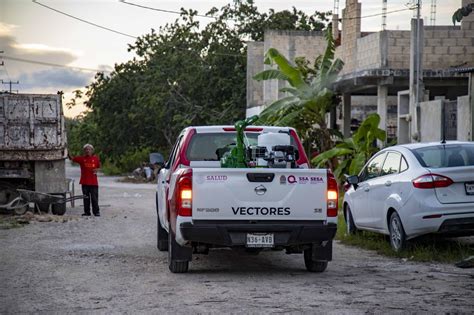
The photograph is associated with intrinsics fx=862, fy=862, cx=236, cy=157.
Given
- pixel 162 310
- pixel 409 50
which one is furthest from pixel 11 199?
pixel 162 310

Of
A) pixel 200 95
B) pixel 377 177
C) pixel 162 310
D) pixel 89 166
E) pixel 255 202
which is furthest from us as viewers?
pixel 200 95

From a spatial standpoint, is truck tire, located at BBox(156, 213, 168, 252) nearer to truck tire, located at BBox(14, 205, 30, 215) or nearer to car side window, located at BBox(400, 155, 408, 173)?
car side window, located at BBox(400, 155, 408, 173)

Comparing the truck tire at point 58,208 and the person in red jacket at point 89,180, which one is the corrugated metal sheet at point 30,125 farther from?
the truck tire at point 58,208

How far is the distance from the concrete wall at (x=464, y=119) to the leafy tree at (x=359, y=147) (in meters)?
2.08

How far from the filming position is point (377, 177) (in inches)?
546

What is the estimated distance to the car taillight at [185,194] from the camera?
10047 mm

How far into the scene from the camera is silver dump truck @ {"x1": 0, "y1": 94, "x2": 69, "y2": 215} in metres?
21.4

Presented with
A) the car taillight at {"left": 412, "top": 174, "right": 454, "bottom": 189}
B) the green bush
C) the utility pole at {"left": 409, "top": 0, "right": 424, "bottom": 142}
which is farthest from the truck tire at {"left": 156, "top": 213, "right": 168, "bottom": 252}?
the green bush

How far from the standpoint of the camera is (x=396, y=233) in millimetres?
12711

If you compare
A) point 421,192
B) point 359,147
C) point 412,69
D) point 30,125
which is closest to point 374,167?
point 421,192

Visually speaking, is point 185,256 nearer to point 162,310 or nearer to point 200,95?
point 162,310

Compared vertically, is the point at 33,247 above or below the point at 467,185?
below

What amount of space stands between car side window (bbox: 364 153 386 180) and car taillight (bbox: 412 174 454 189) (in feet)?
7.01

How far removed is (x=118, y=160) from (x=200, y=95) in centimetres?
1088
